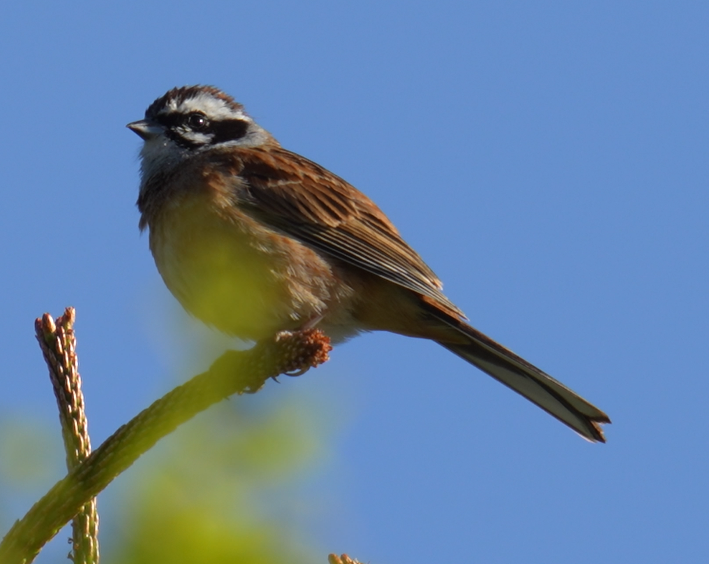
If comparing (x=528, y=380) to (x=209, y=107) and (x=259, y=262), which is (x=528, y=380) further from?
(x=209, y=107)

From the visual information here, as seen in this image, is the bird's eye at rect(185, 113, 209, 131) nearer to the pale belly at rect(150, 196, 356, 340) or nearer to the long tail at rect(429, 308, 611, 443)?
the pale belly at rect(150, 196, 356, 340)

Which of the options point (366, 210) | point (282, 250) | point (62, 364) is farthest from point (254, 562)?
point (366, 210)

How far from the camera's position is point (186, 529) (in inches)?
42.5

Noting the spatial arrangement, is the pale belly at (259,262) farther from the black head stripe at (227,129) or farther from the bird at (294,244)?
the black head stripe at (227,129)

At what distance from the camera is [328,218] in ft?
16.2

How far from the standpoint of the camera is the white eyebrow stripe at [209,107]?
5.43 meters

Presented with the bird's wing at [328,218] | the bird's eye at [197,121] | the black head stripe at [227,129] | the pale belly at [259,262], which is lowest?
the pale belly at [259,262]

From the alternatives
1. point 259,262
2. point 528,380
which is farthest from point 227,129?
point 528,380

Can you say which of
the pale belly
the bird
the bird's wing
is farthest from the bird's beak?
the pale belly

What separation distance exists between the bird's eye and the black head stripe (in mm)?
51

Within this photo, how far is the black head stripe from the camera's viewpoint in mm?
5570

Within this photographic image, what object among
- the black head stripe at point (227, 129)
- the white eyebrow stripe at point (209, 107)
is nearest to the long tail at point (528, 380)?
the black head stripe at point (227, 129)

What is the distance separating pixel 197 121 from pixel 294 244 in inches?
53.6

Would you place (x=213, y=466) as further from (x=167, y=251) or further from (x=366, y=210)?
(x=366, y=210)
